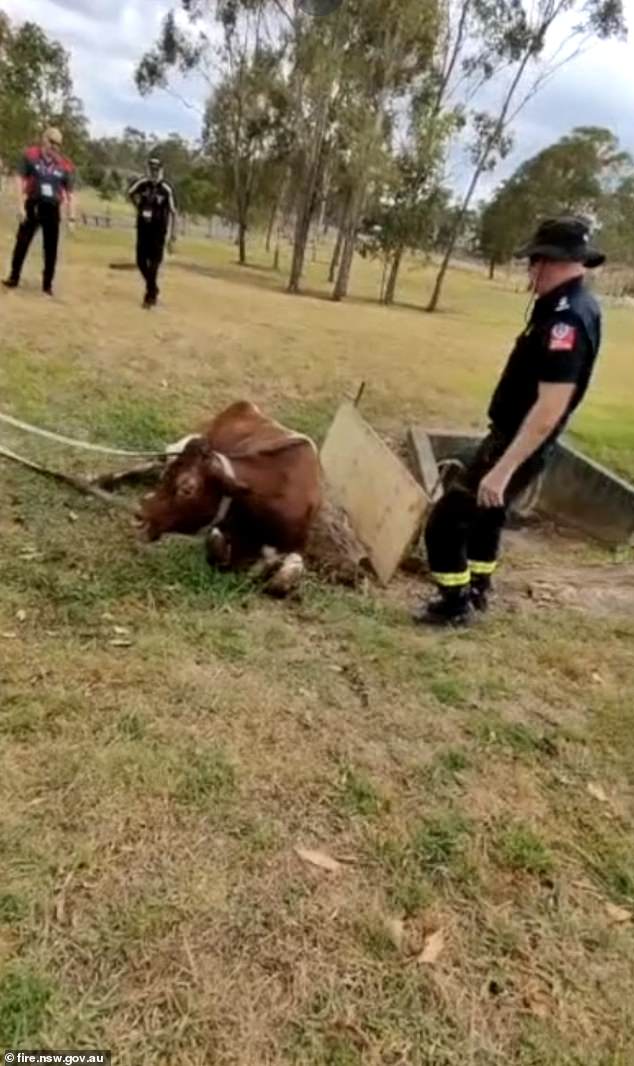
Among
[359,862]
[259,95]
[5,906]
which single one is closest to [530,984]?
[359,862]

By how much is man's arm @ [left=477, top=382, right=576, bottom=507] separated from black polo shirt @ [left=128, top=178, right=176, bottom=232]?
21.6ft

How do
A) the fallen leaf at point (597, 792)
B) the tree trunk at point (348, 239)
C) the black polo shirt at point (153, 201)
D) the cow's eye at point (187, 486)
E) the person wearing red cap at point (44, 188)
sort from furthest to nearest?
the tree trunk at point (348, 239)
the black polo shirt at point (153, 201)
the person wearing red cap at point (44, 188)
the cow's eye at point (187, 486)
the fallen leaf at point (597, 792)

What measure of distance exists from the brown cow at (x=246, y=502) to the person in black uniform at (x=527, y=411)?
0.58 meters

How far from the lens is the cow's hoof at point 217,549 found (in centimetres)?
333

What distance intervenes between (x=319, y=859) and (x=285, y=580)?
58.4 inches

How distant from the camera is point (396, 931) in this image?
5.93 feet

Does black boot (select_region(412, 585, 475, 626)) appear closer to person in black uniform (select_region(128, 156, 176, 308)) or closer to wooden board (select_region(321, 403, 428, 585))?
wooden board (select_region(321, 403, 428, 585))

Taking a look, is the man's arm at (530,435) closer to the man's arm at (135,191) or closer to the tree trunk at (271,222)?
the man's arm at (135,191)

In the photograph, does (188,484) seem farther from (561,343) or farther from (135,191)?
(135,191)

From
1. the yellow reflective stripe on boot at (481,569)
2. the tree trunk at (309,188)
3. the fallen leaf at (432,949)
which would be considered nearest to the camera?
the fallen leaf at (432,949)

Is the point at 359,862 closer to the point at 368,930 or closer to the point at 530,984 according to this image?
the point at 368,930

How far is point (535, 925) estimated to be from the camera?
1881mm

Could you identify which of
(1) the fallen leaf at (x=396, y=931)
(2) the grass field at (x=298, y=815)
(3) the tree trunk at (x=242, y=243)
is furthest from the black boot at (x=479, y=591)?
(3) the tree trunk at (x=242, y=243)

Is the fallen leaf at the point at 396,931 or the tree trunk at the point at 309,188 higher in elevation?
the tree trunk at the point at 309,188
